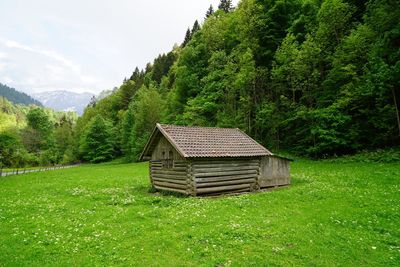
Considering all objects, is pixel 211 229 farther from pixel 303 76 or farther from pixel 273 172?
pixel 303 76

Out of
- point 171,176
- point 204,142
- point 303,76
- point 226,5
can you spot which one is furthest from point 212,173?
point 226,5

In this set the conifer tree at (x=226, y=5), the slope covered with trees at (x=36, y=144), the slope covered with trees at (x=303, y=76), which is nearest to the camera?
the slope covered with trees at (x=303, y=76)

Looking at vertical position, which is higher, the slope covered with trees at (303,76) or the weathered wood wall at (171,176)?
the slope covered with trees at (303,76)

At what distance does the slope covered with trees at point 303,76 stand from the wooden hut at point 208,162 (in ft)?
46.4

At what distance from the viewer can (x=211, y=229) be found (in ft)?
46.0

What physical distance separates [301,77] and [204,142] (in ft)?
80.9

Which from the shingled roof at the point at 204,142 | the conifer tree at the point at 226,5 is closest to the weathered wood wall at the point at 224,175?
the shingled roof at the point at 204,142

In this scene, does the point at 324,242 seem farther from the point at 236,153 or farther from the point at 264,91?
the point at 264,91

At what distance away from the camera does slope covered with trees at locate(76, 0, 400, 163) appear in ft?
116

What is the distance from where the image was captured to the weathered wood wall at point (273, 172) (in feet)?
87.8

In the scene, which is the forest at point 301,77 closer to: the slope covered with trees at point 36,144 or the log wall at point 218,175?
the log wall at point 218,175

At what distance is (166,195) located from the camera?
24688mm

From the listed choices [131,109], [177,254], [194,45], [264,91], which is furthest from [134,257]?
[131,109]

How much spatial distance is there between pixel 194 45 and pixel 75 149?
62.4 m
